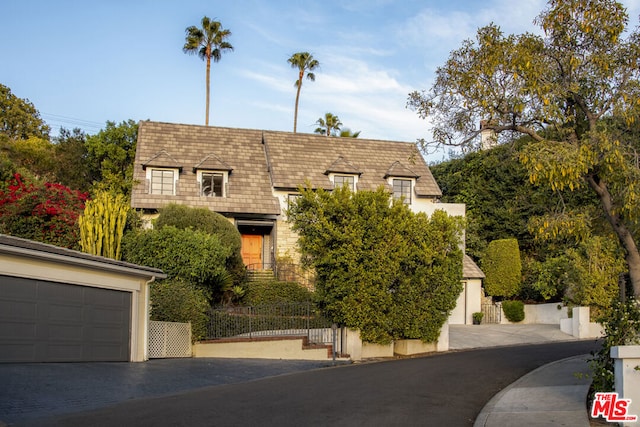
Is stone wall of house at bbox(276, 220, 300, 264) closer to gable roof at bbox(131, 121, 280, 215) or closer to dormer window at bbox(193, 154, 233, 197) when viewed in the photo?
gable roof at bbox(131, 121, 280, 215)

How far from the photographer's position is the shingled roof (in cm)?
3466

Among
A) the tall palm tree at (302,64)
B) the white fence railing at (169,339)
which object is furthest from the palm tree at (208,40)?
the white fence railing at (169,339)

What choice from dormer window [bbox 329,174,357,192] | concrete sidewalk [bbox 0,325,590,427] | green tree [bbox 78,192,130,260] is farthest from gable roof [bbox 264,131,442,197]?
concrete sidewalk [bbox 0,325,590,427]

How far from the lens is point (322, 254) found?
2214 centimetres

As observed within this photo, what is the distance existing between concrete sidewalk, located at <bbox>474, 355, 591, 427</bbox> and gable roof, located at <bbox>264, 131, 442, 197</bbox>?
21.4m

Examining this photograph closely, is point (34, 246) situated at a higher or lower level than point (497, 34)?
lower

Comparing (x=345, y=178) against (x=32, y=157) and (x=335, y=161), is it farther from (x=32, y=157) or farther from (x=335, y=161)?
(x=32, y=157)

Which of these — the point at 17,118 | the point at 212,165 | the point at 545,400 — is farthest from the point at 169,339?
the point at 17,118

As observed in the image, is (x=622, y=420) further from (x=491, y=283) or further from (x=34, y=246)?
(x=491, y=283)

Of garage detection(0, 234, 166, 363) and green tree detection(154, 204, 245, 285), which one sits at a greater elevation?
green tree detection(154, 204, 245, 285)

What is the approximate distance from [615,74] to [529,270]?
23886 mm

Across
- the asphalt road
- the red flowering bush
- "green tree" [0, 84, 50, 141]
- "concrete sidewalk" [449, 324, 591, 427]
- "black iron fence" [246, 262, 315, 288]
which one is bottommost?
the asphalt road

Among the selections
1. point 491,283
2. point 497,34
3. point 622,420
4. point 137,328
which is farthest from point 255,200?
point 622,420

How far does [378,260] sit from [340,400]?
940cm
